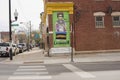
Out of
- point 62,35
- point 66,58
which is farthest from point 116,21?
point 66,58

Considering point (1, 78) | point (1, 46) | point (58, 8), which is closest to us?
point (1, 78)

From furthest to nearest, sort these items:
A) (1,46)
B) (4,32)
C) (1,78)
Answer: (4,32)
(1,46)
(1,78)

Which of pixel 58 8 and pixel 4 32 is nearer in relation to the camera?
pixel 58 8

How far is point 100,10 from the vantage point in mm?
42312

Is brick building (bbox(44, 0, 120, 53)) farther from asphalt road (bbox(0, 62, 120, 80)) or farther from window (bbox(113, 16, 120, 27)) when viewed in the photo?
asphalt road (bbox(0, 62, 120, 80))

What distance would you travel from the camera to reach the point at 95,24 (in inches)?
1668

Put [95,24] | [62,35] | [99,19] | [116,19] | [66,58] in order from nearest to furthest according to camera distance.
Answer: [66,58]
[62,35]
[95,24]
[99,19]
[116,19]

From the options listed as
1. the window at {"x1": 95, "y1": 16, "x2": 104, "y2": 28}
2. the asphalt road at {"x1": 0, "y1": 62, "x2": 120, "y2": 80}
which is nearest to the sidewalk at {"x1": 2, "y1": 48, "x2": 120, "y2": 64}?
the window at {"x1": 95, "y1": 16, "x2": 104, "y2": 28}

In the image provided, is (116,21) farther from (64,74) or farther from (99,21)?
(64,74)

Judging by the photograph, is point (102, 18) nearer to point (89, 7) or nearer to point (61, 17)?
point (89, 7)

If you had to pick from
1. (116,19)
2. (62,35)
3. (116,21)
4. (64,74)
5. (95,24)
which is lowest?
(64,74)

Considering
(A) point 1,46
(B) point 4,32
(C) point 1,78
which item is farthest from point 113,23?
→ (B) point 4,32

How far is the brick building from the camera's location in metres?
41.9

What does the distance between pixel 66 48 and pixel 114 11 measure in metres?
6.63
